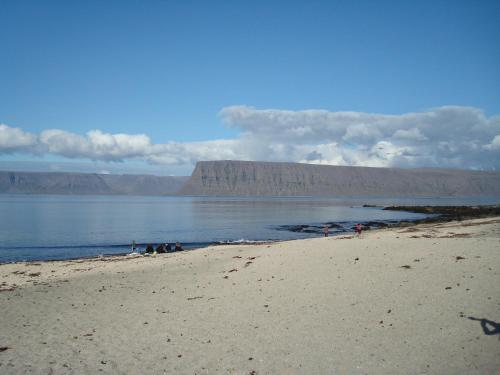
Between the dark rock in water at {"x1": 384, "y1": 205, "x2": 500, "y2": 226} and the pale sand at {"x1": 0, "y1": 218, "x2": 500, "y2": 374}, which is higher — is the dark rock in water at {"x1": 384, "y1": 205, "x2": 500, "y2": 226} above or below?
above

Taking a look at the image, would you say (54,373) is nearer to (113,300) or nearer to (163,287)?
(113,300)

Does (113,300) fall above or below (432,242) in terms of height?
below

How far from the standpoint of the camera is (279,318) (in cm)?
1072

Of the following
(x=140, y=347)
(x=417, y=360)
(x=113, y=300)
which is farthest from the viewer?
(x=113, y=300)

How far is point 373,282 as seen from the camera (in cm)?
1291

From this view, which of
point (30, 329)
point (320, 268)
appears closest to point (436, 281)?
point (320, 268)

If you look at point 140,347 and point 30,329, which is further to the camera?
point 30,329

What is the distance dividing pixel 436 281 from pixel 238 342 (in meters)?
6.58

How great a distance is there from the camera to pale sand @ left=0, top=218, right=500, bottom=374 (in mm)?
8133

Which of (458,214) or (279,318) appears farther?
(458,214)

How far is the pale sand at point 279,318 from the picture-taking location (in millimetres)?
8133

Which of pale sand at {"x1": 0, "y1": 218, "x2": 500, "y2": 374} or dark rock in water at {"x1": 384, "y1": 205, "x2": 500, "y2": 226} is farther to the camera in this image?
dark rock in water at {"x1": 384, "y1": 205, "x2": 500, "y2": 226}

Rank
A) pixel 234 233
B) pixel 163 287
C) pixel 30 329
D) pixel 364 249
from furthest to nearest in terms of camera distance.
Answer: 1. pixel 234 233
2. pixel 364 249
3. pixel 163 287
4. pixel 30 329

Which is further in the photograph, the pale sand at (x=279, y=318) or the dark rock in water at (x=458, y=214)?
the dark rock in water at (x=458, y=214)
